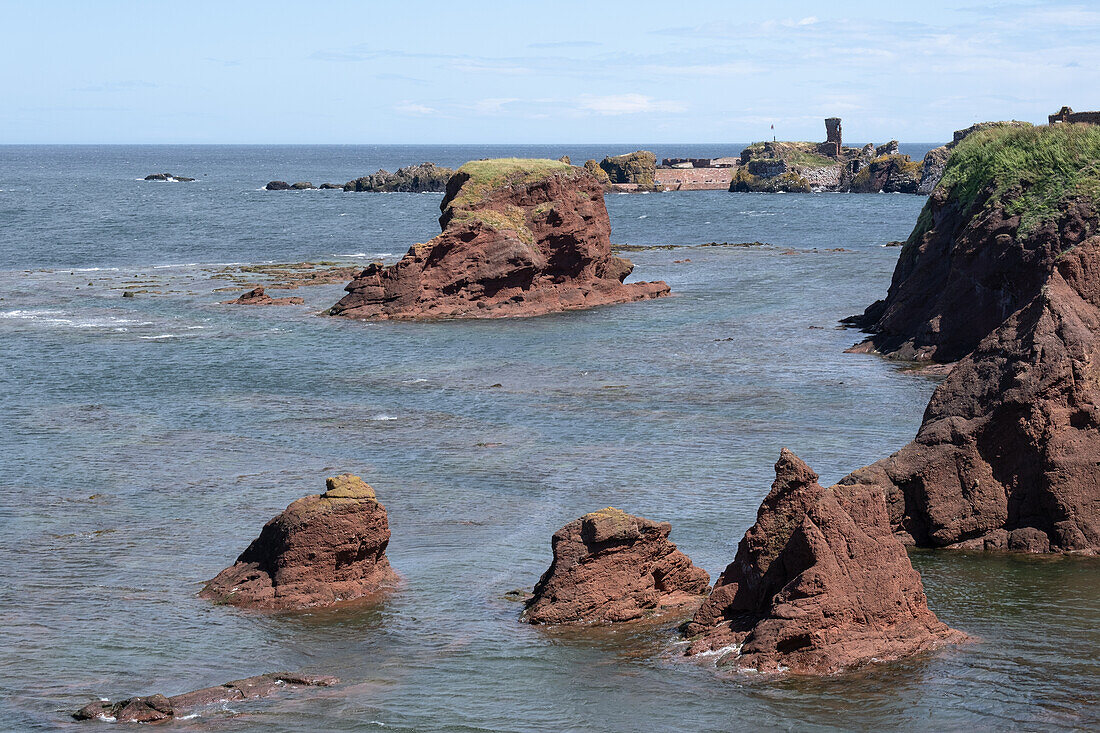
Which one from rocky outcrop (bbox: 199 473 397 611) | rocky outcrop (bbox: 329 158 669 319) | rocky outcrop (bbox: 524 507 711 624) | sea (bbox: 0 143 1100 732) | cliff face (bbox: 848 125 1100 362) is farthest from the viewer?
rocky outcrop (bbox: 329 158 669 319)

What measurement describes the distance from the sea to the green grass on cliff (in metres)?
8.39

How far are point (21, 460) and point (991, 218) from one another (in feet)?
123

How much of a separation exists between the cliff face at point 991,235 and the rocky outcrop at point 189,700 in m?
34.4

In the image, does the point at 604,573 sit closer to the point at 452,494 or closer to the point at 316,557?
the point at 316,557

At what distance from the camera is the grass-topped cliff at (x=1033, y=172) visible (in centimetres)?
4706

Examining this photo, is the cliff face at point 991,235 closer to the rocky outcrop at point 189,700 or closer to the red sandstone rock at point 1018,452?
the red sandstone rock at point 1018,452

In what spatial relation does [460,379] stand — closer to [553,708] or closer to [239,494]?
[239,494]

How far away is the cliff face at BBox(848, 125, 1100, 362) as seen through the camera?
46.2 meters

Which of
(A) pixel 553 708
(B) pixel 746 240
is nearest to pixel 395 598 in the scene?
(A) pixel 553 708

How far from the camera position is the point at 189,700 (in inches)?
720

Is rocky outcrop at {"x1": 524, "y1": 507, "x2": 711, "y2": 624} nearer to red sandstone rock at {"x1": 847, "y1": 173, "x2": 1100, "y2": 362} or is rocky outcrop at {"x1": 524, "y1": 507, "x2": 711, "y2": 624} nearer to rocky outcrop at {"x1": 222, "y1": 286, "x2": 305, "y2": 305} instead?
red sandstone rock at {"x1": 847, "y1": 173, "x2": 1100, "y2": 362}

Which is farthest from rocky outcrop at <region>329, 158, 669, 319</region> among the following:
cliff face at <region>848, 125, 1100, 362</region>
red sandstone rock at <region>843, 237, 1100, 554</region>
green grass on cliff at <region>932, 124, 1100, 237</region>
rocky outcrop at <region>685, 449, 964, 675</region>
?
rocky outcrop at <region>685, 449, 964, 675</region>

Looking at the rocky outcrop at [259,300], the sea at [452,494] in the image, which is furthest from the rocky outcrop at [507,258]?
the rocky outcrop at [259,300]

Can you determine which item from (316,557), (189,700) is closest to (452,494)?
(316,557)
